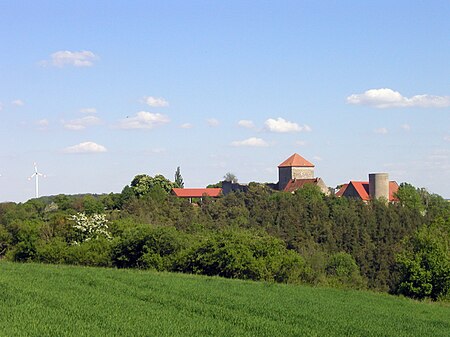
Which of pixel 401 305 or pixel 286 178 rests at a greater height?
pixel 286 178

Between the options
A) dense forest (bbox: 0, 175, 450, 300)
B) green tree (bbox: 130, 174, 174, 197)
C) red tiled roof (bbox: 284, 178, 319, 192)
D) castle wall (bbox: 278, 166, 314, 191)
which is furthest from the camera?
castle wall (bbox: 278, 166, 314, 191)

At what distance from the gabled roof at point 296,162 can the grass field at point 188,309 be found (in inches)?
5482

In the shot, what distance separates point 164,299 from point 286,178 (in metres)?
150

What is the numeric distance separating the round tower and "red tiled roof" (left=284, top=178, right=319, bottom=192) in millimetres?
12733

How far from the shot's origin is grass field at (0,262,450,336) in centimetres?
1898

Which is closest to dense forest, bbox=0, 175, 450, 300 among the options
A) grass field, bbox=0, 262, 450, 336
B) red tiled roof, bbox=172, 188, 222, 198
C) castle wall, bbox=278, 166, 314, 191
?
red tiled roof, bbox=172, 188, 222, 198

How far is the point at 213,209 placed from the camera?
113 m

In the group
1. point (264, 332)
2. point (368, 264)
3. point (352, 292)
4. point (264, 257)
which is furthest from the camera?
point (368, 264)

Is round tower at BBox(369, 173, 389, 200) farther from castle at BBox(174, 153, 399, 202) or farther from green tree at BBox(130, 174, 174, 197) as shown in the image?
green tree at BBox(130, 174, 174, 197)

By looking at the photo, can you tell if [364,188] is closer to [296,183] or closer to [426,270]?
[296,183]

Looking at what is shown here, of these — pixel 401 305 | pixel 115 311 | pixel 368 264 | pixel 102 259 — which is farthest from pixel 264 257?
pixel 368 264

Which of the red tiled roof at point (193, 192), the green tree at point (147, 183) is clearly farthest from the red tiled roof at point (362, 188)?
the green tree at point (147, 183)

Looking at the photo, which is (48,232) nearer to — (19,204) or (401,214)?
(19,204)

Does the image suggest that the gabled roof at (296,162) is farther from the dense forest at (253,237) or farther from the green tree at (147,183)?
the green tree at (147,183)
